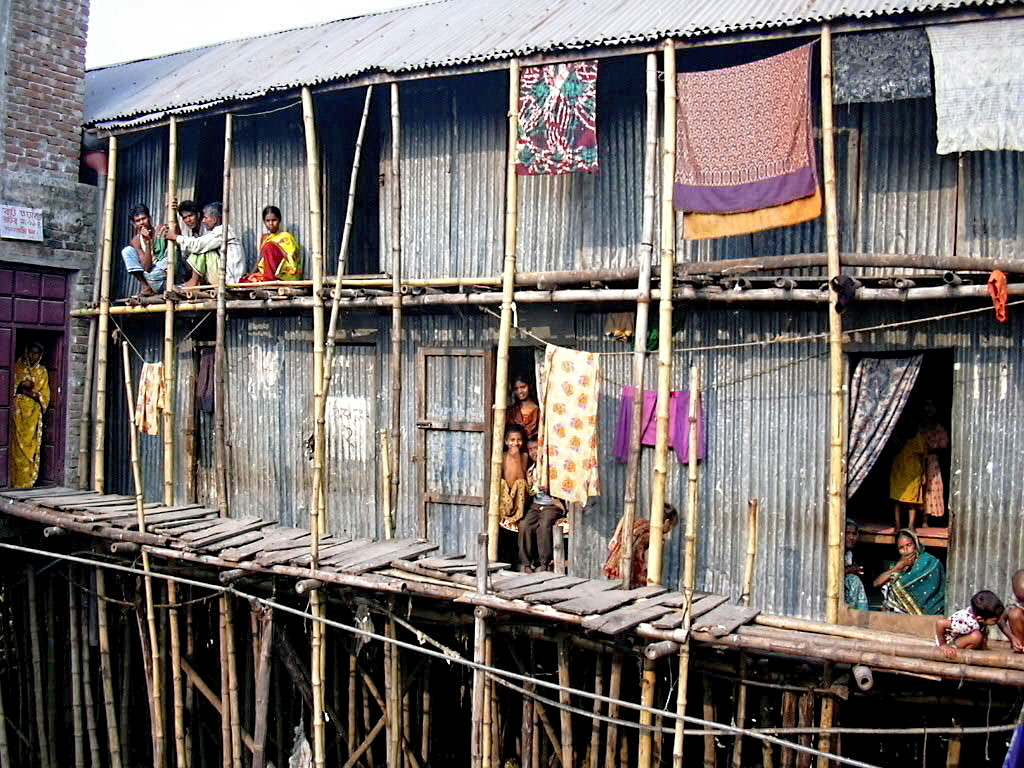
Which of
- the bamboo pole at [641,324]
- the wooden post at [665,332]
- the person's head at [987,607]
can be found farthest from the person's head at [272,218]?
the person's head at [987,607]

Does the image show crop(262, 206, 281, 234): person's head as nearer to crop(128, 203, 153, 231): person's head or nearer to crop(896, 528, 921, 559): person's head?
crop(128, 203, 153, 231): person's head

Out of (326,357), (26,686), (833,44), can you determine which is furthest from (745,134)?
(26,686)

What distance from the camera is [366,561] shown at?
31.5 ft

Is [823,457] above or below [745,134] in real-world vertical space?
below

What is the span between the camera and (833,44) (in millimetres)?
8758

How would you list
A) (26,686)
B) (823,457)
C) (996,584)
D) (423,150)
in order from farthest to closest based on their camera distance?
(26,686) → (423,150) → (823,457) → (996,584)

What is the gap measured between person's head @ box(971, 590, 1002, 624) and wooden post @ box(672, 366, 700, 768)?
1.94 metres

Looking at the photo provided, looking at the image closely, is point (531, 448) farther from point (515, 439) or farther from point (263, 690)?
point (263, 690)

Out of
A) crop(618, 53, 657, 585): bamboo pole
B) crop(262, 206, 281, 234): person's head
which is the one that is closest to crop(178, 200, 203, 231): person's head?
crop(262, 206, 281, 234): person's head

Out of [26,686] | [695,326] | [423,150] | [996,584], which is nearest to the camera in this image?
[996,584]

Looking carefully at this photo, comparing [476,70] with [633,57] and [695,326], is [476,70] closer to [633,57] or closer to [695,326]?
[633,57]

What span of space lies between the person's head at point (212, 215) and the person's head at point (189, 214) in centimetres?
15

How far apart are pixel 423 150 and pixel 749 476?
4.70m

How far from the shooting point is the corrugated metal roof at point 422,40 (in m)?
9.09
